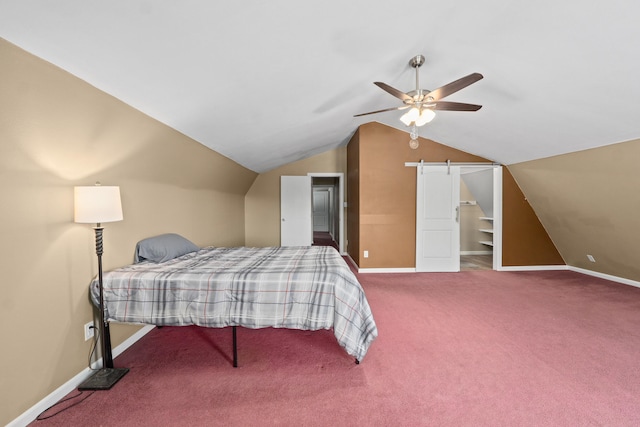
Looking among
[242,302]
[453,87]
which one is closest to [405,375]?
[242,302]

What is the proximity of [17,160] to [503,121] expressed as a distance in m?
4.33

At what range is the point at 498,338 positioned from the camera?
2.29 meters

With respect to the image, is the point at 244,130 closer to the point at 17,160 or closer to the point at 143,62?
the point at 143,62

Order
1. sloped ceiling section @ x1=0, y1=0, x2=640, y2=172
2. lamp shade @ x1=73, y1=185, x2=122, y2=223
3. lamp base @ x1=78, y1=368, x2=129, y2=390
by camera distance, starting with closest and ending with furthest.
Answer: sloped ceiling section @ x1=0, y1=0, x2=640, y2=172, lamp shade @ x1=73, y1=185, x2=122, y2=223, lamp base @ x1=78, y1=368, x2=129, y2=390

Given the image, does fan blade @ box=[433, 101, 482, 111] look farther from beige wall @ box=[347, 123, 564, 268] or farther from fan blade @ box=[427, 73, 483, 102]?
beige wall @ box=[347, 123, 564, 268]

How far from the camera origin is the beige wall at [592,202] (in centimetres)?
288

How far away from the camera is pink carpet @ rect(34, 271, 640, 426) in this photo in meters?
1.46

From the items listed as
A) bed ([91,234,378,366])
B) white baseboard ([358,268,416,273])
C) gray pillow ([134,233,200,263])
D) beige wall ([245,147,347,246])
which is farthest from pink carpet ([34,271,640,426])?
beige wall ([245,147,347,246])

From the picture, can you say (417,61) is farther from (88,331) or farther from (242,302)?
(88,331)

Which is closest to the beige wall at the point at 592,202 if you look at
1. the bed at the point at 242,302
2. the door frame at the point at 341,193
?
the door frame at the point at 341,193

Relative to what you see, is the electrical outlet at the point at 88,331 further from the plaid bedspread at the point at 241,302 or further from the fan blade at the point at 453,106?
the fan blade at the point at 453,106

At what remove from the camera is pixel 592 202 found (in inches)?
132

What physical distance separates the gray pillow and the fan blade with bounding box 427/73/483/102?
276 centimetres

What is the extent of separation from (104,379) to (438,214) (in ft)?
15.2
